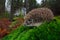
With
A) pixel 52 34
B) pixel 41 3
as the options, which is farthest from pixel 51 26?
pixel 41 3

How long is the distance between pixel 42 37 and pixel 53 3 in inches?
552

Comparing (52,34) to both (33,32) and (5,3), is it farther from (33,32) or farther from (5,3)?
(5,3)

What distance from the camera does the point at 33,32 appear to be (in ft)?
12.3

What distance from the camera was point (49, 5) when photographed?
18094 millimetres

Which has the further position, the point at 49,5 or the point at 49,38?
the point at 49,5

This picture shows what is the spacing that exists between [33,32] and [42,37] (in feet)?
0.67

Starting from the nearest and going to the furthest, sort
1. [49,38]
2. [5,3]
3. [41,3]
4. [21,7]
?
[49,38], [41,3], [21,7], [5,3]

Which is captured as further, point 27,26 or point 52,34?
point 27,26

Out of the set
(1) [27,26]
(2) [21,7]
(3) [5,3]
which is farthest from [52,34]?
(3) [5,3]

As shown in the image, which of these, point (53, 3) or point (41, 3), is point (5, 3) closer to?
point (41, 3)

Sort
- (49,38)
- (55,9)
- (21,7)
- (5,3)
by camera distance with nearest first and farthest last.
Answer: (49,38)
(55,9)
(21,7)
(5,3)

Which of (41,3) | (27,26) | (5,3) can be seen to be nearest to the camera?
(27,26)

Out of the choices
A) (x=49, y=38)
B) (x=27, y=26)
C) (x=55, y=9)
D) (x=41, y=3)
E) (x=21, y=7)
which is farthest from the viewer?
(x=21, y=7)

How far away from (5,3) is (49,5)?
400 inches
